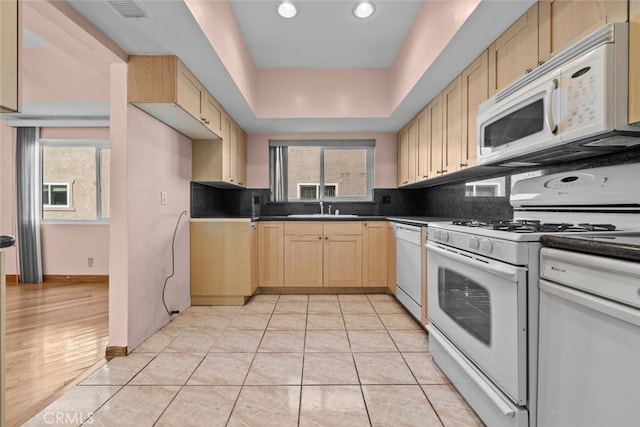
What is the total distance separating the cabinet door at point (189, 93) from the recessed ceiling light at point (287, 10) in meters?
0.88

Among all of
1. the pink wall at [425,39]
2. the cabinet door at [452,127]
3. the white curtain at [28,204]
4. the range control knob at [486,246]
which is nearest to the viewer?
the range control knob at [486,246]

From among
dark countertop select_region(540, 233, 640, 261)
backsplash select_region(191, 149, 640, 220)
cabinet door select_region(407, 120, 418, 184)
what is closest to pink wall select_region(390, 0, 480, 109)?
cabinet door select_region(407, 120, 418, 184)

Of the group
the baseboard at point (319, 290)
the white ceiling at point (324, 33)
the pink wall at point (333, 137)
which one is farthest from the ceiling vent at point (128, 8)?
the baseboard at point (319, 290)

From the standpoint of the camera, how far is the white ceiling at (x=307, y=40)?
5.44 feet

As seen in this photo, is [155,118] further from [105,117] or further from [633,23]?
[633,23]

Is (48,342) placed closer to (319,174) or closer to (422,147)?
(319,174)

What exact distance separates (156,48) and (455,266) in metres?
2.30

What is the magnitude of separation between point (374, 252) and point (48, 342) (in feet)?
9.77

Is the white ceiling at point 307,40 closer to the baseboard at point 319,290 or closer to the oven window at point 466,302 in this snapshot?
the oven window at point 466,302

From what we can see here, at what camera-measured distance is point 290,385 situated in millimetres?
1705

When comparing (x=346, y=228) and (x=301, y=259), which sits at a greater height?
(x=346, y=228)

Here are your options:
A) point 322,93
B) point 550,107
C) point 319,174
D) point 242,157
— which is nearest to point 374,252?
point 319,174

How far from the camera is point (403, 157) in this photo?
150 inches

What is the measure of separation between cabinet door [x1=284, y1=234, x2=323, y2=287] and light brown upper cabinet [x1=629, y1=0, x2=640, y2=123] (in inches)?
108
